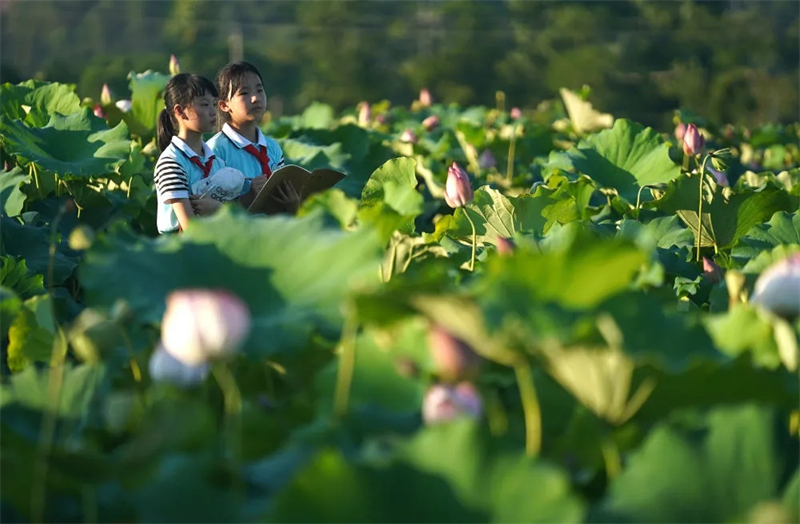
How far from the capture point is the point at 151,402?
1278mm

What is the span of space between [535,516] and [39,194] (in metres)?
2.55

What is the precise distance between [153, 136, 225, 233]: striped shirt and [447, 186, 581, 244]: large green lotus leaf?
0.71 metres

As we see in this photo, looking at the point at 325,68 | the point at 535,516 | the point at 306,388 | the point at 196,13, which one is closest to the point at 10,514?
the point at 306,388

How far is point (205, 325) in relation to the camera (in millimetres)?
1134

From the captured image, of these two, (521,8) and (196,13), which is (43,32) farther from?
(521,8)

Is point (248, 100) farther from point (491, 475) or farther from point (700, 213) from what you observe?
point (491, 475)

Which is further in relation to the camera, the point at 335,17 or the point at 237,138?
the point at 335,17

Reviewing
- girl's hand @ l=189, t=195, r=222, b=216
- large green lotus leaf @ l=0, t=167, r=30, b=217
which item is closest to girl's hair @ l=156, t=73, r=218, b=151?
girl's hand @ l=189, t=195, r=222, b=216

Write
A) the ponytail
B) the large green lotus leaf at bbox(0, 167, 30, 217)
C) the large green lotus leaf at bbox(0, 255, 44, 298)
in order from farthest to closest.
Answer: the ponytail
the large green lotus leaf at bbox(0, 167, 30, 217)
the large green lotus leaf at bbox(0, 255, 44, 298)

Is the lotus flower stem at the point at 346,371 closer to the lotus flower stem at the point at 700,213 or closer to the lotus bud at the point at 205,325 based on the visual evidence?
the lotus bud at the point at 205,325

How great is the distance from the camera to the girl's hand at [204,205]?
110 inches

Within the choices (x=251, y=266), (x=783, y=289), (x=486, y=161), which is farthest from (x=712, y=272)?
(x=486, y=161)

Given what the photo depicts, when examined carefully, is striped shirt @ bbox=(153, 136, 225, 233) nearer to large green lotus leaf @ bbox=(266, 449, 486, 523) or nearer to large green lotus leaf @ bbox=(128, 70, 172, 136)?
large green lotus leaf @ bbox=(128, 70, 172, 136)

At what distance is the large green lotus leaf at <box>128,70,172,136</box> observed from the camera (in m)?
4.21
